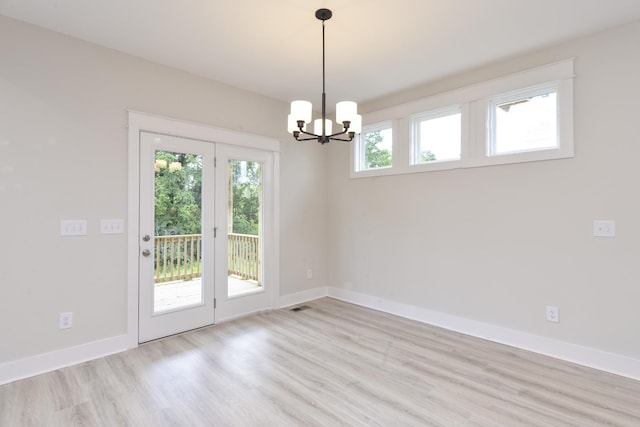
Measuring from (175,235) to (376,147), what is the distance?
2832 mm

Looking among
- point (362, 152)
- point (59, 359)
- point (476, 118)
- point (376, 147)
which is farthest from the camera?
point (362, 152)

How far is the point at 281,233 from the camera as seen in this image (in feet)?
14.6

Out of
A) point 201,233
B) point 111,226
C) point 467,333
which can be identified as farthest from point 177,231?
point 467,333

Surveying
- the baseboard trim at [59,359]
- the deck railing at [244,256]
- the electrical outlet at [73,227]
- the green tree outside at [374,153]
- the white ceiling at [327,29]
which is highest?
the white ceiling at [327,29]

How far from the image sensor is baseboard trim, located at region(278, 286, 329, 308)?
4.48 meters

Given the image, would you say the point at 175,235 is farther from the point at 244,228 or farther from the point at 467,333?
the point at 467,333

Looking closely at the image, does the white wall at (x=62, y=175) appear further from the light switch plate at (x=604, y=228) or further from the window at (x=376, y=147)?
the light switch plate at (x=604, y=228)

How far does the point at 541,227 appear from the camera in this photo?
302 cm

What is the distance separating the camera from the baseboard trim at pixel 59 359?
98.2 inches

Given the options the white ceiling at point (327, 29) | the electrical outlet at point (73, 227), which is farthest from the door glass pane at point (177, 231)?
the white ceiling at point (327, 29)

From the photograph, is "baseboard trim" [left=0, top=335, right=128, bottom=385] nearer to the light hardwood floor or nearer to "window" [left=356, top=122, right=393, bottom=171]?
the light hardwood floor

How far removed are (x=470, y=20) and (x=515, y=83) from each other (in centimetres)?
97

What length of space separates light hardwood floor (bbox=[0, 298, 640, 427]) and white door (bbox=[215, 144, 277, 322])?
0.71m

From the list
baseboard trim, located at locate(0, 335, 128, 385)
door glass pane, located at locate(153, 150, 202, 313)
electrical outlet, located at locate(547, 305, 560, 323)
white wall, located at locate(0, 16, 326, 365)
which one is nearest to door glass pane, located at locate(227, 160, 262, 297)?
door glass pane, located at locate(153, 150, 202, 313)
